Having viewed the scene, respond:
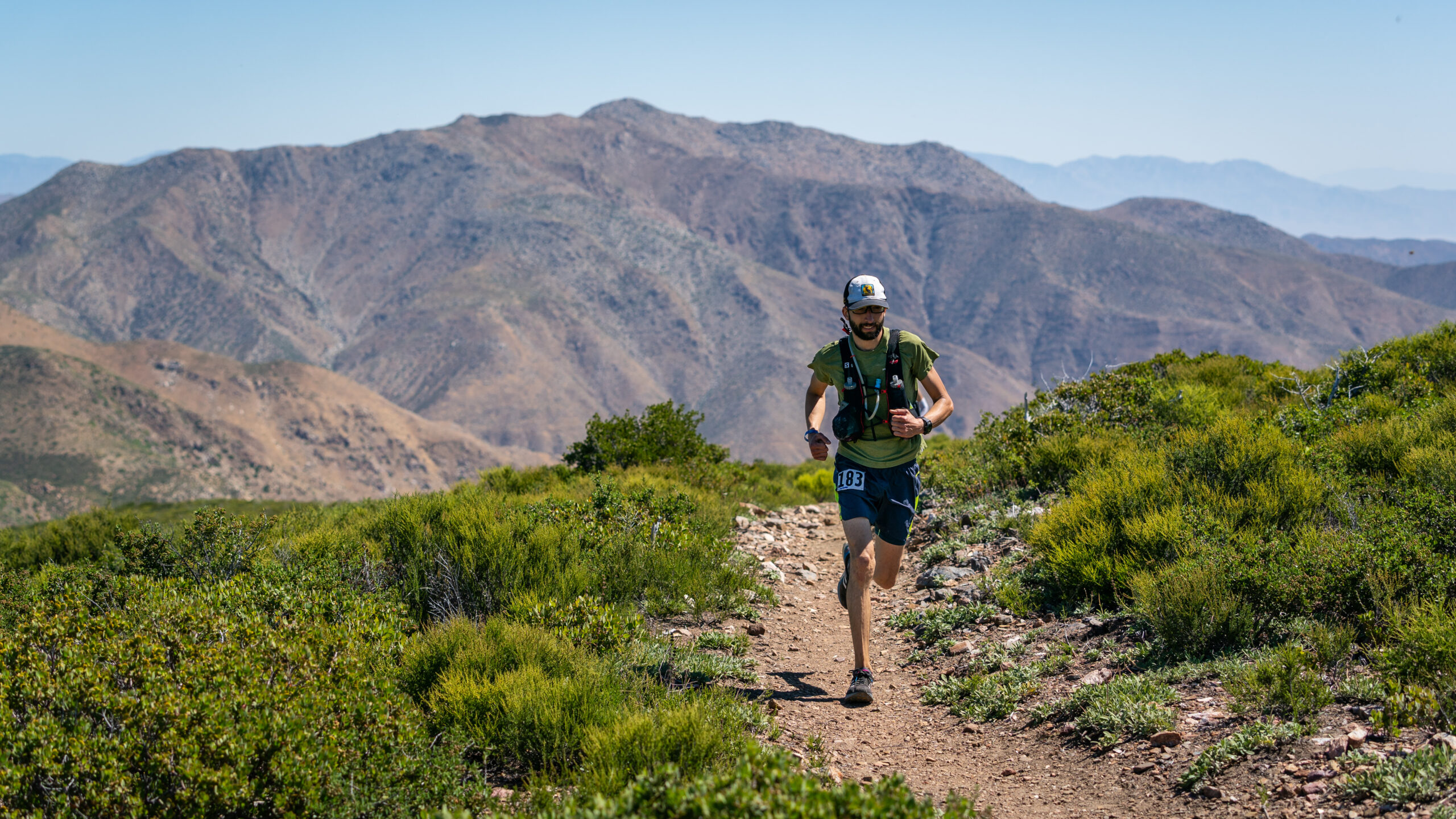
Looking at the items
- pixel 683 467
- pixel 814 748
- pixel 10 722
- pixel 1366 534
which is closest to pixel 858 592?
pixel 814 748

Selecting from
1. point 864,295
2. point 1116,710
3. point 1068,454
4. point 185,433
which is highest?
point 864,295

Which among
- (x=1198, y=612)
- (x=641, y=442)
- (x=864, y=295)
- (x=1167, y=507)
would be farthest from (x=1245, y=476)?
(x=641, y=442)

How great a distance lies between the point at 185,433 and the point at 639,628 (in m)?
95.9

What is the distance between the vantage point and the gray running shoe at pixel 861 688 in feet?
15.8

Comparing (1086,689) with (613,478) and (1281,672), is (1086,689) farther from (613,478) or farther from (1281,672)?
(613,478)

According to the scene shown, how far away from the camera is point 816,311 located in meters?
199

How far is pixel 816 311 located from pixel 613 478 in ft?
631

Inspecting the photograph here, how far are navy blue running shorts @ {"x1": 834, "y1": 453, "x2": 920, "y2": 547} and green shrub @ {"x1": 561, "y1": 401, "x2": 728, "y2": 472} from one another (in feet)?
20.7

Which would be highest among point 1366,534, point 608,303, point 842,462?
point 608,303

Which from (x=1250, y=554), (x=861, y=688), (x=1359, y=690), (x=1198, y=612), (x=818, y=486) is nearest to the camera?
(x=1359, y=690)

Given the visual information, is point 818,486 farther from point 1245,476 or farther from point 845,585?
point 845,585

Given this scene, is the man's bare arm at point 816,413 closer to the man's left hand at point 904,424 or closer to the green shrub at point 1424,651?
the man's left hand at point 904,424

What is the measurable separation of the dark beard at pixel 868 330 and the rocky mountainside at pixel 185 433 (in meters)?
72.5

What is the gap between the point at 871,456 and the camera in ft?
16.0
